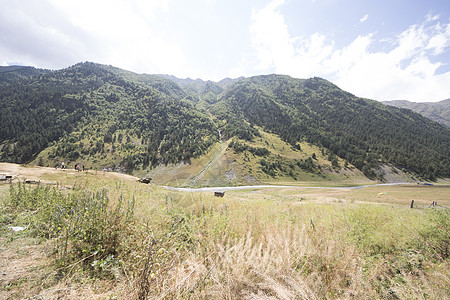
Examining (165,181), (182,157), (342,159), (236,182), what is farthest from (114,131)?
(342,159)

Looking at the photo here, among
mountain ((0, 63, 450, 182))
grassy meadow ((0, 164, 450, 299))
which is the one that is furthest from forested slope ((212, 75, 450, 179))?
grassy meadow ((0, 164, 450, 299))

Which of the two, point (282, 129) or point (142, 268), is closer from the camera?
point (142, 268)

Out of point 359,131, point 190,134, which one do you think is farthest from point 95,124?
point 359,131

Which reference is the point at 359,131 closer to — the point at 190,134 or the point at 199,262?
the point at 190,134

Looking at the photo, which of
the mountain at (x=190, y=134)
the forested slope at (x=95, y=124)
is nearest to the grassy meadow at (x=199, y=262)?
the mountain at (x=190, y=134)

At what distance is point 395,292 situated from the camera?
3.41 m

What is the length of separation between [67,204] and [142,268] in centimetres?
494

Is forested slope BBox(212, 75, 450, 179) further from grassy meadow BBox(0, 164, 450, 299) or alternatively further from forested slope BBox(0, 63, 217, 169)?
grassy meadow BBox(0, 164, 450, 299)

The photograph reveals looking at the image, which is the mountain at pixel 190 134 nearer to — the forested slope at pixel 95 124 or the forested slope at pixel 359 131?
the forested slope at pixel 95 124

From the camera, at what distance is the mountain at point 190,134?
84.8 m

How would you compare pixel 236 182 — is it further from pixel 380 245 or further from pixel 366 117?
pixel 366 117

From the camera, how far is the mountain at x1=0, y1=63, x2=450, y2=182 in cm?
8475

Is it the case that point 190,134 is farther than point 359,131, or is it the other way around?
point 359,131

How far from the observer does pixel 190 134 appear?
360ft
